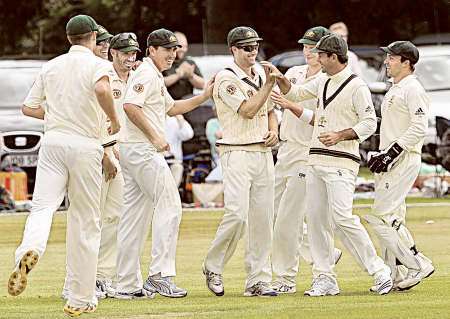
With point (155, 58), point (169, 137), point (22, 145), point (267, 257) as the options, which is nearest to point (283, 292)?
point (267, 257)

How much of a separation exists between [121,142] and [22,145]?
12502mm

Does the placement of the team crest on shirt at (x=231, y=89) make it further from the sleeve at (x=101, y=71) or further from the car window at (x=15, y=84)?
the car window at (x=15, y=84)

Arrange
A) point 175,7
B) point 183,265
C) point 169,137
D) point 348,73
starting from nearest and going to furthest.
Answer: point 348,73
point 183,265
point 169,137
point 175,7

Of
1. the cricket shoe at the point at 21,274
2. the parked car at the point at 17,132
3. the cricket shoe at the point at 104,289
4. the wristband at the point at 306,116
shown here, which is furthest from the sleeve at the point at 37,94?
the parked car at the point at 17,132

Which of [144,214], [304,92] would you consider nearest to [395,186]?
[304,92]

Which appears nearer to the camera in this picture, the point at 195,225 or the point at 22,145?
the point at 195,225

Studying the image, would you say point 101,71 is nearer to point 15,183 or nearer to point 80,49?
point 80,49

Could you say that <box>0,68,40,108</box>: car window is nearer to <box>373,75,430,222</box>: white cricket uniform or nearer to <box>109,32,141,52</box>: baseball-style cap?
<box>109,32,141,52</box>: baseball-style cap

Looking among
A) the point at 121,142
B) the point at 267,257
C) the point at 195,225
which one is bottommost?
the point at 195,225

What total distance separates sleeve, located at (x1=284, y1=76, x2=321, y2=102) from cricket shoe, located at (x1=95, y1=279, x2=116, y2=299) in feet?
7.23

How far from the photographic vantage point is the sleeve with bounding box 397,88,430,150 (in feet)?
45.4

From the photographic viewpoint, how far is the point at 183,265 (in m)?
16.8

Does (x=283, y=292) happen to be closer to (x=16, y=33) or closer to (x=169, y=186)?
(x=169, y=186)

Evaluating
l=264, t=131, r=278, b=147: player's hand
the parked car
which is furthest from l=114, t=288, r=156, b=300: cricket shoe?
the parked car
